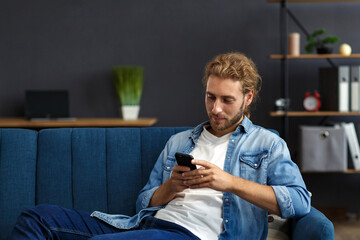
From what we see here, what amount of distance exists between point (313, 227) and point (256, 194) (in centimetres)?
22

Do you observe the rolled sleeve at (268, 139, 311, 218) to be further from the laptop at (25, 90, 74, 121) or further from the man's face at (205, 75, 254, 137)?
the laptop at (25, 90, 74, 121)

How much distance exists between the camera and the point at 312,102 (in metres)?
3.37

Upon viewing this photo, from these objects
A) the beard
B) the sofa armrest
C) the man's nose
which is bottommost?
the sofa armrest

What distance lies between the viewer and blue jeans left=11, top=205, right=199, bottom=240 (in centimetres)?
155

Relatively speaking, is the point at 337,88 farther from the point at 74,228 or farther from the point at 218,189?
the point at 74,228

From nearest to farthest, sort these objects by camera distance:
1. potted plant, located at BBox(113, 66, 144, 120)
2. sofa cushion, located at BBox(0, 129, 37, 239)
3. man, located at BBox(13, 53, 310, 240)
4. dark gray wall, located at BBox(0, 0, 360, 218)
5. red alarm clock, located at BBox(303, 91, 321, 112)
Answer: man, located at BBox(13, 53, 310, 240) < sofa cushion, located at BBox(0, 129, 37, 239) < red alarm clock, located at BBox(303, 91, 321, 112) < potted plant, located at BBox(113, 66, 144, 120) < dark gray wall, located at BBox(0, 0, 360, 218)

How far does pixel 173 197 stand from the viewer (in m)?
1.77

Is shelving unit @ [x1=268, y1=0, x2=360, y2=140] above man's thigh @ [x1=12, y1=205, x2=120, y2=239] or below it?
above

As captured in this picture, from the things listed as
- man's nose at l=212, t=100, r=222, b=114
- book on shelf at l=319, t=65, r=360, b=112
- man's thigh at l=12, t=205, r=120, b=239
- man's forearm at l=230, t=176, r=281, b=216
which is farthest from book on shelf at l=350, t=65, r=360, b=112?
man's thigh at l=12, t=205, r=120, b=239

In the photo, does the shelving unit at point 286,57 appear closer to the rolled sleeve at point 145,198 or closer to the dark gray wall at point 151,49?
the dark gray wall at point 151,49

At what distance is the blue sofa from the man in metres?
0.17

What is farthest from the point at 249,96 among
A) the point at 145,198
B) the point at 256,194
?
the point at 145,198

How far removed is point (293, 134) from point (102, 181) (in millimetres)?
2073

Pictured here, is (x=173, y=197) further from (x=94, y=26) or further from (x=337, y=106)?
(x=94, y=26)
